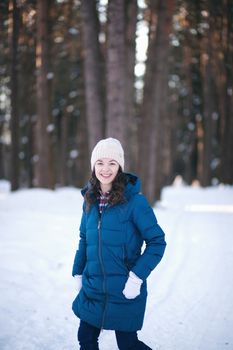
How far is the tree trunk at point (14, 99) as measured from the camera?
45.0 feet

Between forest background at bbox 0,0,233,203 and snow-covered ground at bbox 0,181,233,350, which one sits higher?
forest background at bbox 0,0,233,203

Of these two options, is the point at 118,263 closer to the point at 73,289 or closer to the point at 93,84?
the point at 73,289

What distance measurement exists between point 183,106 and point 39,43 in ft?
60.2

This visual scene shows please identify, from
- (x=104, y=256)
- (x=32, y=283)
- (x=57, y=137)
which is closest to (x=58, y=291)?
(x=32, y=283)

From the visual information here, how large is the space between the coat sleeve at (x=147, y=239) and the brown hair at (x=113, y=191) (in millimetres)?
140

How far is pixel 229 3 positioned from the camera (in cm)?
1609

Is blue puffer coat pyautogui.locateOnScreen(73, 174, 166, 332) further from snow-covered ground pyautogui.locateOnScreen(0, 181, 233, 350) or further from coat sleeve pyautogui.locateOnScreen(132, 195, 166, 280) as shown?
snow-covered ground pyautogui.locateOnScreen(0, 181, 233, 350)

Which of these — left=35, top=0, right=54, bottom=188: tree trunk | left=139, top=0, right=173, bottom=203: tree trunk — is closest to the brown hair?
left=139, top=0, right=173, bottom=203: tree trunk

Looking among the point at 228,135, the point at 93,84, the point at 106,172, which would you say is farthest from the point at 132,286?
the point at 228,135

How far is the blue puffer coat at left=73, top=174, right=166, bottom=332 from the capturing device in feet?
9.11

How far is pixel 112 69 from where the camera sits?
8.71 m

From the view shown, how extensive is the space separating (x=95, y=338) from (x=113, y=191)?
1152 mm

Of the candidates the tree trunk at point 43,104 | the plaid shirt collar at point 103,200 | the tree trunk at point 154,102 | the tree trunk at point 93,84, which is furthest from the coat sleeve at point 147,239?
the tree trunk at point 43,104

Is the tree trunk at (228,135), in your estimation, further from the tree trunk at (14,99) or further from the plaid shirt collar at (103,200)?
the plaid shirt collar at (103,200)
